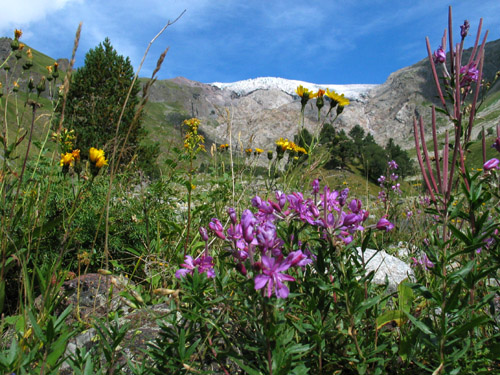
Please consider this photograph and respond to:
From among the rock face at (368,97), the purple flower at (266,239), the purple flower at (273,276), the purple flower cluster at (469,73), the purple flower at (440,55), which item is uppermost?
the rock face at (368,97)

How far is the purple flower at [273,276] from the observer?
0.87 m

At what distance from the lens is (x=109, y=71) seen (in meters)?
14.3

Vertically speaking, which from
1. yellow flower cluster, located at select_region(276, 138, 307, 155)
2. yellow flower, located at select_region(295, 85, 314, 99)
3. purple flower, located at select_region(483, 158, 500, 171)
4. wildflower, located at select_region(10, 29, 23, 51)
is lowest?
purple flower, located at select_region(483, 158, 500, 171)

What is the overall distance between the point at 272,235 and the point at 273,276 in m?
0.11

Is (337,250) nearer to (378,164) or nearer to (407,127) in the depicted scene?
(378,164)

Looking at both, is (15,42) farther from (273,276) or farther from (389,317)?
(389,317)

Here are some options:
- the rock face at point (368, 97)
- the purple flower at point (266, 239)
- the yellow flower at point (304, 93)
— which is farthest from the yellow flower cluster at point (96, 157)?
the rock face at point (368, 97)

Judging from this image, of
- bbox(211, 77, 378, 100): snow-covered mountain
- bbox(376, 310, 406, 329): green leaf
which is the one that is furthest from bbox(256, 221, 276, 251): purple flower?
bbox(211, 77, 378, 100): snow-covered mountain

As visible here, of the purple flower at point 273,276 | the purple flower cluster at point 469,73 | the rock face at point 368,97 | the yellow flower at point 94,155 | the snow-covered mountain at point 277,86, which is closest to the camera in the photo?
the purple flower at point 273,276

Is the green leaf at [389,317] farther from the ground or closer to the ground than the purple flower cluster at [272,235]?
closer to the ground

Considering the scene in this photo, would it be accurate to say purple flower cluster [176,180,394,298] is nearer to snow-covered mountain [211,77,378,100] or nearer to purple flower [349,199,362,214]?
purple flower [349,199,362,214]

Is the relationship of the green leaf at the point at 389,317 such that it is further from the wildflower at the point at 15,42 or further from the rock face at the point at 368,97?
the rock face at the point at 368,97

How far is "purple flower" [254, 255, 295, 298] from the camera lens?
2.86 feet

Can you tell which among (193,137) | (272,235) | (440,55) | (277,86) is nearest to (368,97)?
(277,86)
